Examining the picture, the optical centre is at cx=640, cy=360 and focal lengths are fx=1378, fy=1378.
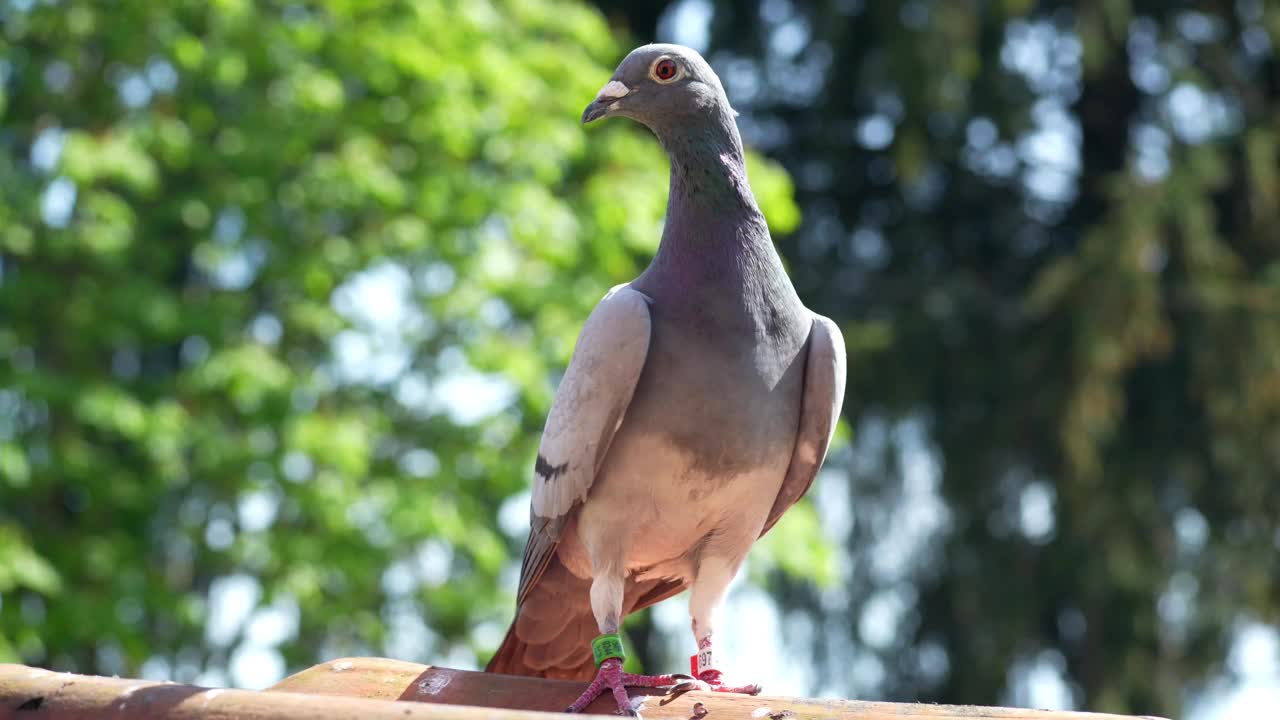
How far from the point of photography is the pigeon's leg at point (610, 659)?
2900 millimetres

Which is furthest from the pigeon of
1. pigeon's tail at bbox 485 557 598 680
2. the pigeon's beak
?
pigeon's tail at bbox 485 557 598 680

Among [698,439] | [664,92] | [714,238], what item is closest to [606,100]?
[664,92]

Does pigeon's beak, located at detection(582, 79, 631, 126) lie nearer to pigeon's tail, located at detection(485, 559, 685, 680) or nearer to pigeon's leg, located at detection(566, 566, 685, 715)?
pigeon's leg, located at detection(566, 566, 685, 715)

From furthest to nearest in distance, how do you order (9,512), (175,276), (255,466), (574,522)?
(175,276)
(9,512)
(255,466)
(574,522)

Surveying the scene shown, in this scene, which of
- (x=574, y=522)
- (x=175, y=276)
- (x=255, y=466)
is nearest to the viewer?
(x=574, y=522)

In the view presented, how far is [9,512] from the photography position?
25.3ft

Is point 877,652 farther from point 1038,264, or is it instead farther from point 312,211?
point 312,211

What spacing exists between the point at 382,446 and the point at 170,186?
1.96 meters

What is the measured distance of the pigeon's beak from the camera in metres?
3.15

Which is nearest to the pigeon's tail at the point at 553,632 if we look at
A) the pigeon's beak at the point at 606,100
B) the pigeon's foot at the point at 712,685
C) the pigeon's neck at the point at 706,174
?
the pigeon's foot at the point at 712,685

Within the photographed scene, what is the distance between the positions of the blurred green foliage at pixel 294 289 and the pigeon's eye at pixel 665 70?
3539mm

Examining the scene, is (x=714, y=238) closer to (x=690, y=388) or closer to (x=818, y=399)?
(x=690, y=388)

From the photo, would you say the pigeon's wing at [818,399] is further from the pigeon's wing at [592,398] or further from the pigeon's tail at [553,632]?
the pigeon's tail at [553,632]

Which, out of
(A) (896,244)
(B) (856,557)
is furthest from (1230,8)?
(B) (856,557)
